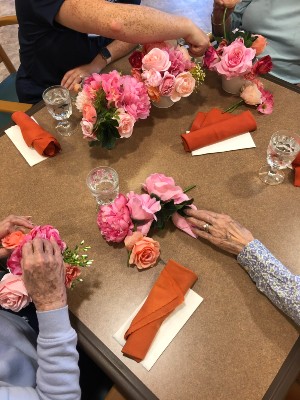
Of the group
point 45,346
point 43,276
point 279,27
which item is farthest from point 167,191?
point 279,27

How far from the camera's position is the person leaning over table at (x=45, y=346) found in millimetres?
871

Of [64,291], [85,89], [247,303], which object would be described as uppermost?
[85,89]

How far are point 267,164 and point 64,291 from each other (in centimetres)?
83

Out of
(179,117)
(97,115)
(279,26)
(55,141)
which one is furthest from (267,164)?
(279,26)

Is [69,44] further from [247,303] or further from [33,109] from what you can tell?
[247,303]

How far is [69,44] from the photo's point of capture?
5.27 feet

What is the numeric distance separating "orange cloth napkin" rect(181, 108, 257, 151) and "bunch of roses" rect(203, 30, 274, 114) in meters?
0.10

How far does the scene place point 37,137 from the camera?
4.30ft

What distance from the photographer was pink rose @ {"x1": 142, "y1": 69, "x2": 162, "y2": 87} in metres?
1.27

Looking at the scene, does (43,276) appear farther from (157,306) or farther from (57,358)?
(157,306)

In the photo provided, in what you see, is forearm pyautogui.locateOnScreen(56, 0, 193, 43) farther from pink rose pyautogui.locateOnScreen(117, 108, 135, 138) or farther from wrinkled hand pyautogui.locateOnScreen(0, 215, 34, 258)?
wrinkled hand pyautogui.locateOnScreen(0, 215, 34, 258)

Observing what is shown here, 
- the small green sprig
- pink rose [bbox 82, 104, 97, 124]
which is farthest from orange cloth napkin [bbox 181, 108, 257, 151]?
the small green sprig

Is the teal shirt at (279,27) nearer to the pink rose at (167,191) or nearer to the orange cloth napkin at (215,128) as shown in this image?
the orange cloth napkin at (215,128)

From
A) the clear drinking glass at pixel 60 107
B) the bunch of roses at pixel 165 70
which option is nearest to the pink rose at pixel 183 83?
the bunch of roses at pixel 165 70
